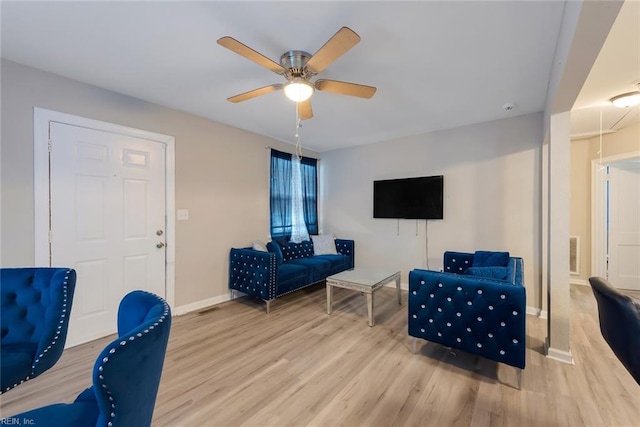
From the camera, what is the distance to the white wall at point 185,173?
7.46 ft

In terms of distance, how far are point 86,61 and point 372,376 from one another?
11.6 feet

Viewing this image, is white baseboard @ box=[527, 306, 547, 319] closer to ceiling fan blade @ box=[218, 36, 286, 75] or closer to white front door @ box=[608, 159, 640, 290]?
white front door @ box=[608, 159, 640, 290]

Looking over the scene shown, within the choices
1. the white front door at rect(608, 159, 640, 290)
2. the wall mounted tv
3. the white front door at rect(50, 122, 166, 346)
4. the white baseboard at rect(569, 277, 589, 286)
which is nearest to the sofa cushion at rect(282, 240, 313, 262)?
the wall mounted tv

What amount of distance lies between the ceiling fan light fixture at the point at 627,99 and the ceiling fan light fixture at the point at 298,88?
322 cm

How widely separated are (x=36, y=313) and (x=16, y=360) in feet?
1.00

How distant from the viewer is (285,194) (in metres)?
4.75

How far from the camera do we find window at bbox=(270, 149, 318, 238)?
4551mm

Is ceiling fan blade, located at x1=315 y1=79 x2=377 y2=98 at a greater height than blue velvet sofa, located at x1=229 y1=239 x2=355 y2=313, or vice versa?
ceiling fan blade, located at x1=315 y1=79 x2=377 y2=98

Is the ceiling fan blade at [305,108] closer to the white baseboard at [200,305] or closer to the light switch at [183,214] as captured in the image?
the light switch at [183,214]

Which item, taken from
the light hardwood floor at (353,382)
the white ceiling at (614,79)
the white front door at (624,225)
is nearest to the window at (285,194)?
the light hardwood floor at (353,382)

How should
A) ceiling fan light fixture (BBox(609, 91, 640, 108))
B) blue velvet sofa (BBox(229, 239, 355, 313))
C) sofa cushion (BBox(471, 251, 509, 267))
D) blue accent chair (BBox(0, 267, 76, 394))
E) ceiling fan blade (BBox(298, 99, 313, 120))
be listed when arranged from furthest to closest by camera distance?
blue velvet sofa (BBox(229, 239, 355, 313)) < sofa cushion (BBox(471, 251, 509, 267)) < ceiling fan light fixture (BBox(609, 91, 640, 108)) < ceiling fan blade (BBox(298, 99, 313, 120)) < blue accent chair (BBox(0, 267, 76, 394))

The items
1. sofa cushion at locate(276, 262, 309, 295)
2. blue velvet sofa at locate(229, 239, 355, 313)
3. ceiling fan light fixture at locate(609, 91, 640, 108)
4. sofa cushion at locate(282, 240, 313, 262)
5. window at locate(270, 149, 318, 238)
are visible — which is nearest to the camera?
ceiling fan light fixture at locate(609, 91, 640, 108)

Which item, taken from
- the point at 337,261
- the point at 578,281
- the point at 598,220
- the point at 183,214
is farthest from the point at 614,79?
the point at 183,214

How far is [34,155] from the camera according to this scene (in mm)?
2365
